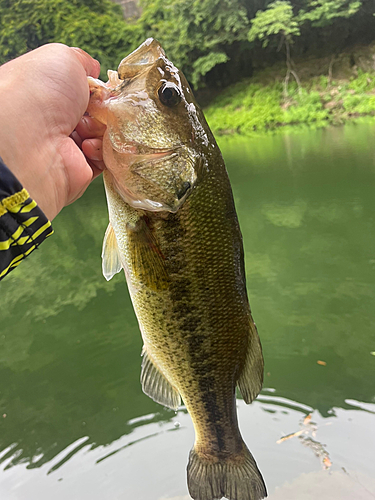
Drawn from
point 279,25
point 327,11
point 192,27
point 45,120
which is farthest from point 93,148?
A: point 192,27

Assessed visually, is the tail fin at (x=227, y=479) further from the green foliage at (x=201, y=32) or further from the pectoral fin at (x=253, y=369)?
the green foliage at (x=201, y=32)

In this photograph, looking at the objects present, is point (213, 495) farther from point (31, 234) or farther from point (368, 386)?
point (368, 386)

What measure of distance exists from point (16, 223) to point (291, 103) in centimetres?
2012

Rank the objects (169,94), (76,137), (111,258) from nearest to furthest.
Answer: (169,94)
(76,137)
(111,258)

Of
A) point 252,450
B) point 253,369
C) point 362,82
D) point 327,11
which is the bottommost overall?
point 362,82

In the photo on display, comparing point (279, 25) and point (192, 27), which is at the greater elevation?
point (192, 27)

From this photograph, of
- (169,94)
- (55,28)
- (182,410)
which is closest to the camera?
(169,94)

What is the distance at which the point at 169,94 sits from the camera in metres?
1.18

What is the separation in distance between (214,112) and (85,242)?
16.0 metres

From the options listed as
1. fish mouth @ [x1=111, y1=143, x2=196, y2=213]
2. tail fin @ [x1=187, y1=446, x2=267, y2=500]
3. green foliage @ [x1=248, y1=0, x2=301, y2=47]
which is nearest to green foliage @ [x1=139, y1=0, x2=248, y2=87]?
green foliage @ [x1=248, y1=0, x2=301, y2=47]

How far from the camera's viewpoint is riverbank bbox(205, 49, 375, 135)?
17203 millimetres

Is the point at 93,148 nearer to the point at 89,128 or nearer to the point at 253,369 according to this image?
the point at 89,128

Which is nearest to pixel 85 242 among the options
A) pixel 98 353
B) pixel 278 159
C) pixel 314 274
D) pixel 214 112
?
pixel 98 353

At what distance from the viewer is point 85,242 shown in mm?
6973
